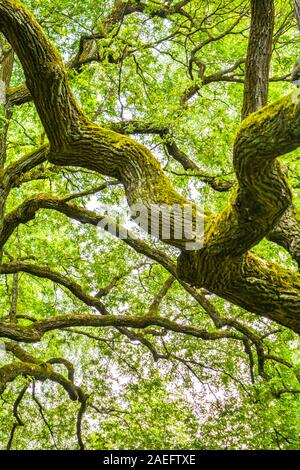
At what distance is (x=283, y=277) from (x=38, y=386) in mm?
9247

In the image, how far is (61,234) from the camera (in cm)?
1134

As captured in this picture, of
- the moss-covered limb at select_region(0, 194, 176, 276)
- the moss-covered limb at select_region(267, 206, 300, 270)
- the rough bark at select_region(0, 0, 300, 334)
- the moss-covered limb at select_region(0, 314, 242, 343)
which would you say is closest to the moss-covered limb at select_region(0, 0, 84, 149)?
the rough bark at select_region(0, 0, 300, 334)

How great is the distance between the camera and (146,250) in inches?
289

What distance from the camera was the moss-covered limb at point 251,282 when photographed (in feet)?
12.9

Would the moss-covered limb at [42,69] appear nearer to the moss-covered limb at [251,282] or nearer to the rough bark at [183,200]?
the rough bark at [183,200]

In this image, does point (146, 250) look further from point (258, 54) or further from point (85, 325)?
point (258, 54)

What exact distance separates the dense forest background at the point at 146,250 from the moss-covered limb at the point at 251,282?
2311 millimetres

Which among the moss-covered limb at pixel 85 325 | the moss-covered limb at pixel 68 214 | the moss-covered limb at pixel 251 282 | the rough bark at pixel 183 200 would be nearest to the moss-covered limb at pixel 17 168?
the moss-covered limb at pixel 68 214

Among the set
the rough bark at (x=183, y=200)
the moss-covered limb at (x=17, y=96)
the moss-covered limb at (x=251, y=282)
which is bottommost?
the moss-covered limb at (x=251, y=282)

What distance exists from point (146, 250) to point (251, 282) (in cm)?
343
